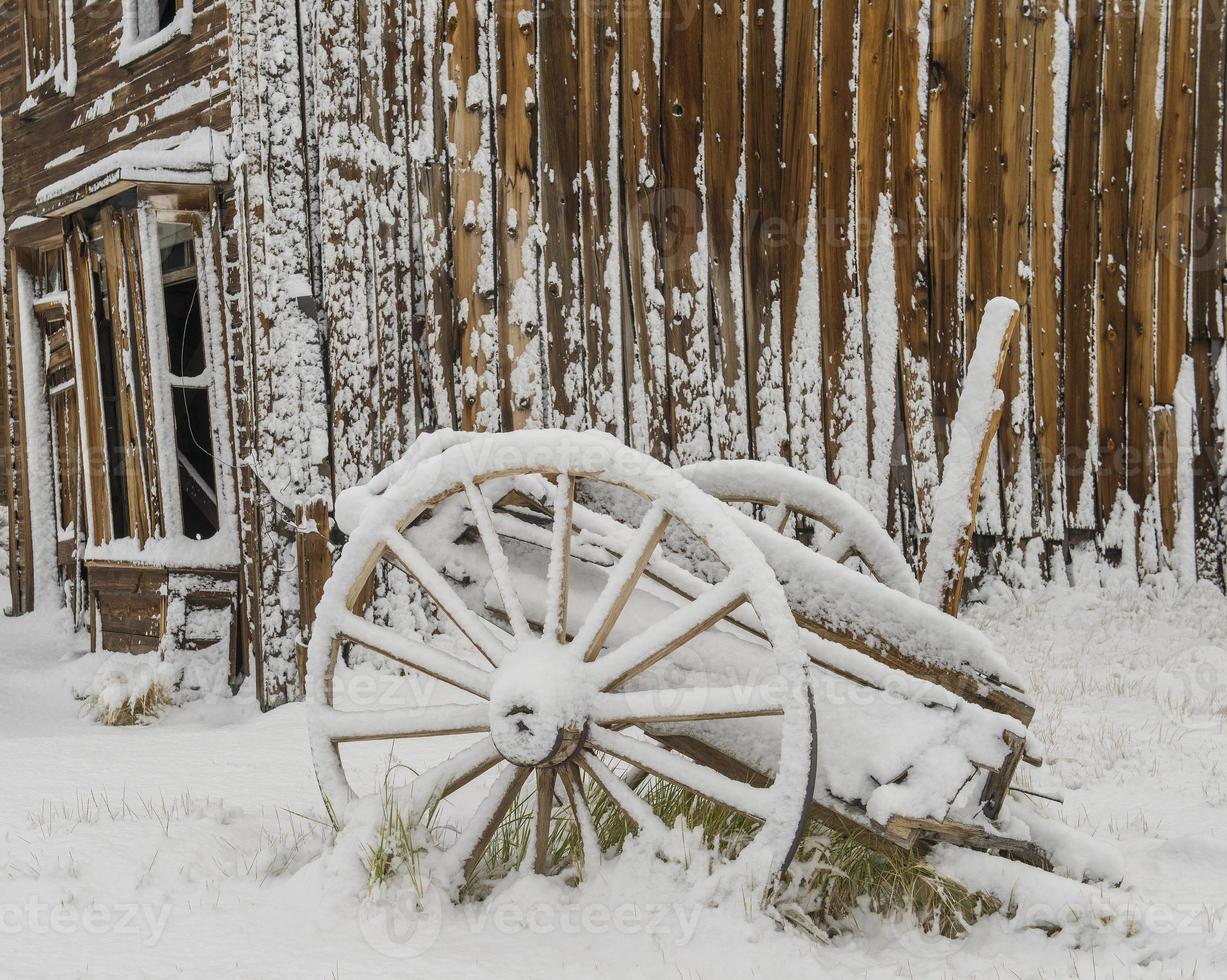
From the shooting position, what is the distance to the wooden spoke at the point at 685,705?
1.66 meters

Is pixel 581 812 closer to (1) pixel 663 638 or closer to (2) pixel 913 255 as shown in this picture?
(1) pixel 663 638

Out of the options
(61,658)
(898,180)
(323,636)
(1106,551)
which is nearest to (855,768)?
(323,636)

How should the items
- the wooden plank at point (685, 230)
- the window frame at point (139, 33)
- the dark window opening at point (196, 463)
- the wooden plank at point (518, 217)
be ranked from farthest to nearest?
1. the dark window opening at point (196, 463)
2. the window frame at point (139, 33)
3. the wooden plank at point (518, 217)
4. the wooden plank at point (685, 230)

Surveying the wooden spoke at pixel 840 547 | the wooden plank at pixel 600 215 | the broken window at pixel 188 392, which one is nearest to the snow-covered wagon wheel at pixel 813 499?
the wooden spoke at pixel 840 547

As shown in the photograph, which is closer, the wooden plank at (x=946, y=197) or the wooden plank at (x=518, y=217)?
the wooden plank at (x=946, y=197)

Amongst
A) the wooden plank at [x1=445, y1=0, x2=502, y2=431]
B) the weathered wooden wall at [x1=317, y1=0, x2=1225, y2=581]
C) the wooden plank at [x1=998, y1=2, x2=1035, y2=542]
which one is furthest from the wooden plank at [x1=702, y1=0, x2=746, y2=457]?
the wooden plank at [x1=998, y1=2, x2=1035, y2=542]

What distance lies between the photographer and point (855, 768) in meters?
1.73

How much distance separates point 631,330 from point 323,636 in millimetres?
2378

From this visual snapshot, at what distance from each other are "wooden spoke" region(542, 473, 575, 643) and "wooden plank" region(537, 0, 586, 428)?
2197mm

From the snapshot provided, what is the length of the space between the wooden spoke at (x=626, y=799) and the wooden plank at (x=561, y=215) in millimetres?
2338

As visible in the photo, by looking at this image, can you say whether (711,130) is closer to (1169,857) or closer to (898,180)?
(898,180)

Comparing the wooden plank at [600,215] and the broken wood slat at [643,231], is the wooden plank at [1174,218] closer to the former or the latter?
the broken wood slat at [643,231]

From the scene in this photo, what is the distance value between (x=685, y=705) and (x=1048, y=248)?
2.96m

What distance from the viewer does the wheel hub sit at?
5.64 feet
